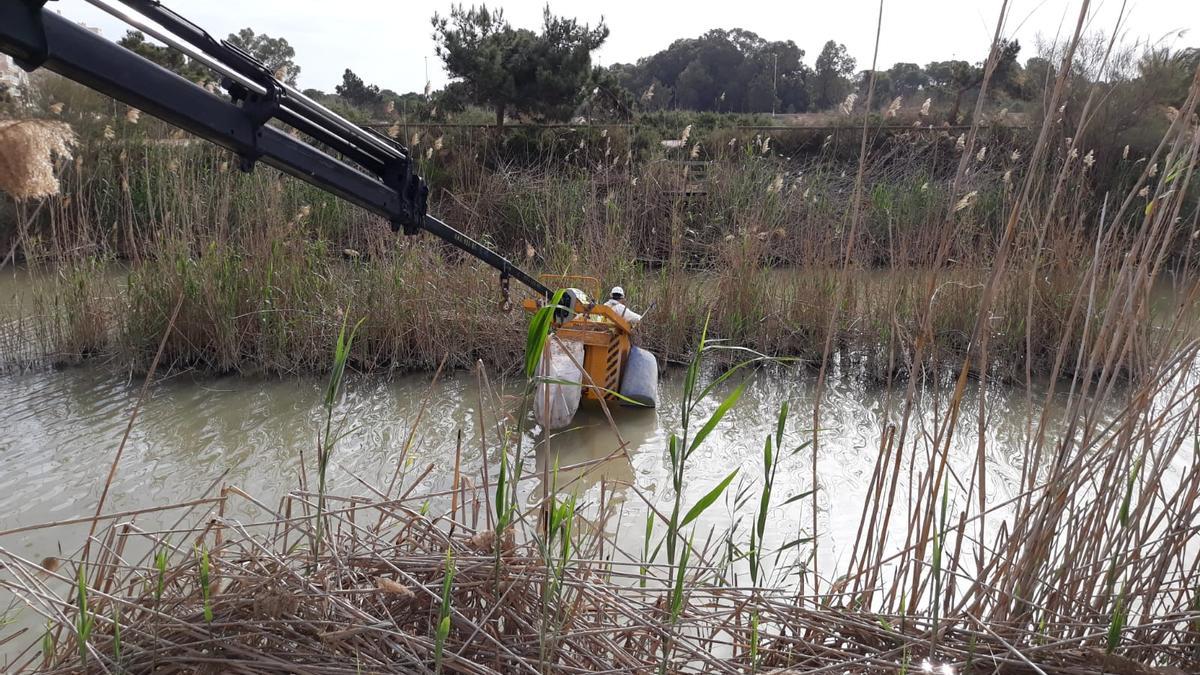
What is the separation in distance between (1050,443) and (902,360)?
141 cm

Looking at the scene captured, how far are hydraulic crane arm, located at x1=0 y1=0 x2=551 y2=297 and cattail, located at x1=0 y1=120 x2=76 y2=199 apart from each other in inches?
8.2

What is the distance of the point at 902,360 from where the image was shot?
18.3 ft

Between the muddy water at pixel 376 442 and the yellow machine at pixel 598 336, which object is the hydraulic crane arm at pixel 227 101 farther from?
the yellow machine at pixel 598 336

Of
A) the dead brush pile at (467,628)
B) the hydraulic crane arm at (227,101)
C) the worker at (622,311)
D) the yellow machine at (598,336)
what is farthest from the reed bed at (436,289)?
the dead brush pile at (467,628)

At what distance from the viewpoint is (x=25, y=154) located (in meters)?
1.98

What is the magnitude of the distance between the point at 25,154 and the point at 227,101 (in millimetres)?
720

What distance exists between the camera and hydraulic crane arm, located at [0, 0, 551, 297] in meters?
2.13

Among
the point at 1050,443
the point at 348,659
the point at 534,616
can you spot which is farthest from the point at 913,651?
the point at 1050,443

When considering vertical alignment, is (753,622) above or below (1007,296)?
below

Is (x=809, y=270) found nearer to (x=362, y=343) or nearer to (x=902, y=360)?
(x=902, y=360)

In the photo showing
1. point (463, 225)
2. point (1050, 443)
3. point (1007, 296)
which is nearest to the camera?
point (1050, 443)

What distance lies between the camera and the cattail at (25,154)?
6.45 ft

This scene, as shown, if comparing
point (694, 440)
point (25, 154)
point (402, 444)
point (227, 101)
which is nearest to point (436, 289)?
point (402, 444)

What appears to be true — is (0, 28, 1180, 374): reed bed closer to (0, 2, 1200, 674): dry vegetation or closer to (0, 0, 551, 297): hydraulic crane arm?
(0, 2, 1200, 674): dry vegetation
